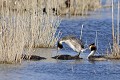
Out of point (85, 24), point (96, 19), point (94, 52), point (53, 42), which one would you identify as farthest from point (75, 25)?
point (94, 52)

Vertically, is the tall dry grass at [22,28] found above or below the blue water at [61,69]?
above

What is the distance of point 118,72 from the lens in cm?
1098

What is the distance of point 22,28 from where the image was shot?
11.7 m

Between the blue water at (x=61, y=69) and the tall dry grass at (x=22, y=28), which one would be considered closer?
the blue water at (x=61, y=69)

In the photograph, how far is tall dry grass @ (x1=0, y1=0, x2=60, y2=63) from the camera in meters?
11.2

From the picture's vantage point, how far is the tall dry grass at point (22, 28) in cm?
1119

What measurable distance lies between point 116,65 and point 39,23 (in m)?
3.03

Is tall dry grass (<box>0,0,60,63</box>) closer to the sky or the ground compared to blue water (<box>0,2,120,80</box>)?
closer to the sky

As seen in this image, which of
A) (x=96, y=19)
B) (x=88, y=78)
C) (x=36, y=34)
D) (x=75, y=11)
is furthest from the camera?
(x=75, y=11)

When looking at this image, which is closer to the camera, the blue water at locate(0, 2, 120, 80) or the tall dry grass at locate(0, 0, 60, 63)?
the blue water at locate(0, 2, 120, 80)

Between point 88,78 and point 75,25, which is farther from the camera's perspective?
point 75,25

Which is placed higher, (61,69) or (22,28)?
(22,28)

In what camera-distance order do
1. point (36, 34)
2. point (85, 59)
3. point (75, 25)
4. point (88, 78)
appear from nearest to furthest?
point (88, 78), point (85, 59), point (36, 34), point (75, 25)

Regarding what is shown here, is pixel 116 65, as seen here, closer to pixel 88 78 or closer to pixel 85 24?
pixel 88 78
